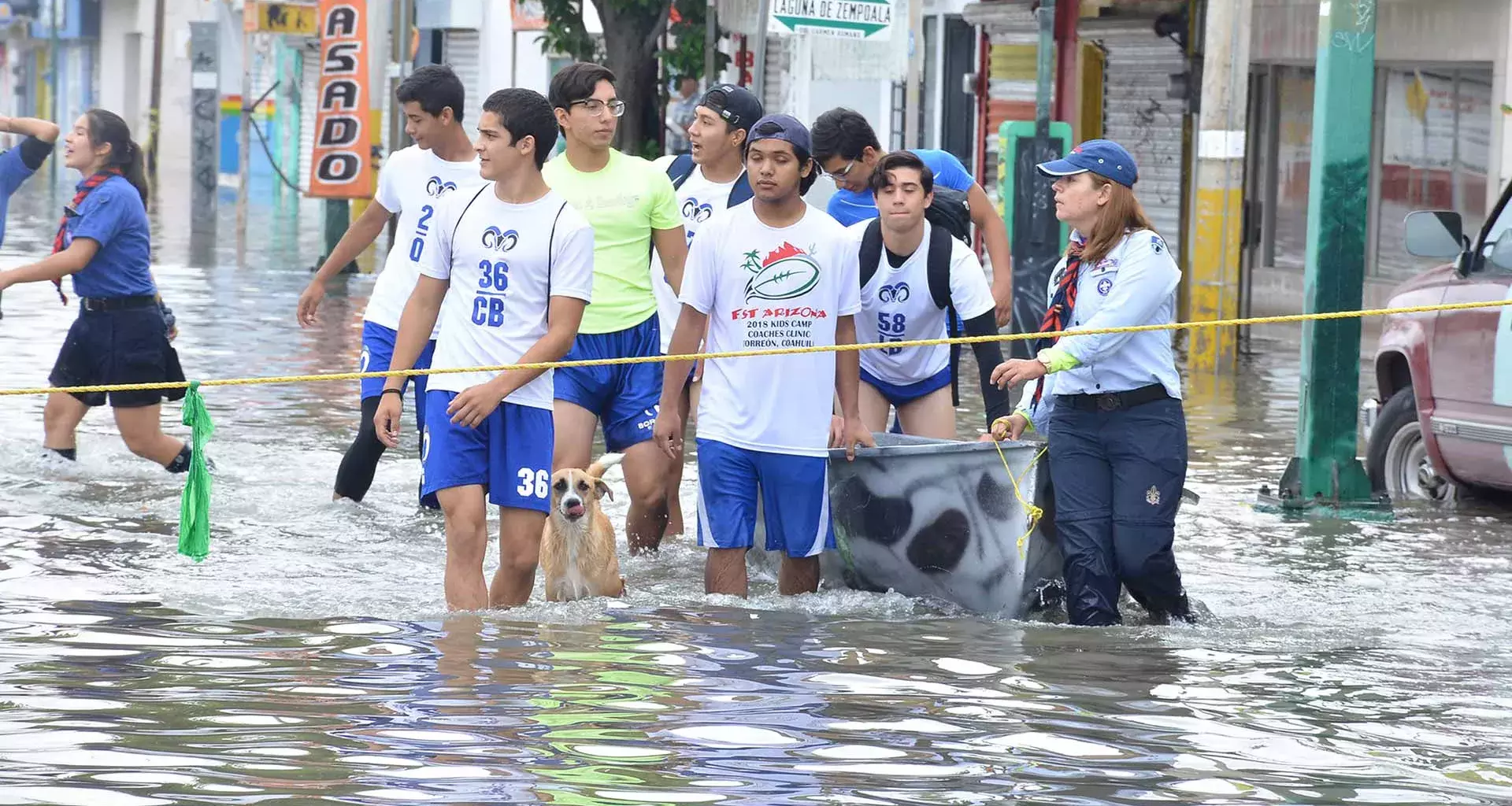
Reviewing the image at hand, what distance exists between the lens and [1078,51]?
24.5 metres

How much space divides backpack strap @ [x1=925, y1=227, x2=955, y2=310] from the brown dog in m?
1.43

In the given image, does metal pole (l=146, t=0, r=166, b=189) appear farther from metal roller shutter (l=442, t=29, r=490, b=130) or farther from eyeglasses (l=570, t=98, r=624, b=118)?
eyeglasses (l=570, t=98, r=624, b=118)

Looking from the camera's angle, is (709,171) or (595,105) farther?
(709,171)

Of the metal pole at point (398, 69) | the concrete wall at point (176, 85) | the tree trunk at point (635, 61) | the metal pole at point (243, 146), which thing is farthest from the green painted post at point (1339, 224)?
the concrete wall at point (176, 85)

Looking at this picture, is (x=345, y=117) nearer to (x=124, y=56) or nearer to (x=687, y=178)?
(x=687, y=178)

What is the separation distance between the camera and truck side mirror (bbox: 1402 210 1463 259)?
10.7 metres

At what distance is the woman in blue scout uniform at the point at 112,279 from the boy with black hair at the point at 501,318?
3529 millimetres

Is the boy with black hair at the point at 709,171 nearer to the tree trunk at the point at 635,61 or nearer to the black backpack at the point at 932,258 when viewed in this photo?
the black backpack at the point at 932,258

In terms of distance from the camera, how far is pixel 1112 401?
7.69m

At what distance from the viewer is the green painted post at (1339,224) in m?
10.9

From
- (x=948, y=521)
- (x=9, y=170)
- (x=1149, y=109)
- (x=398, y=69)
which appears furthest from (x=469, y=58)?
(x=948, y=521)

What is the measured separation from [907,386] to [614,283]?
1.16 metres

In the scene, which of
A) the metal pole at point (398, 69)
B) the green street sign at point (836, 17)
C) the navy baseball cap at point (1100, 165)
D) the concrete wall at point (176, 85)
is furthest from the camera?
the concrete wall at point (176, 85)

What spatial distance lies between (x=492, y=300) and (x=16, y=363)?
904cm
